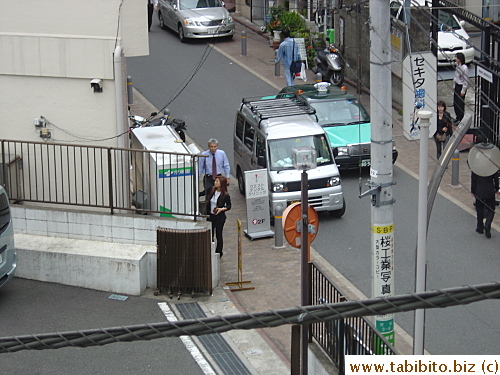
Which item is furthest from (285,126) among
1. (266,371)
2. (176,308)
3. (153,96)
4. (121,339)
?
(121,339)

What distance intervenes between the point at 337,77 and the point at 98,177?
12408 millimetres

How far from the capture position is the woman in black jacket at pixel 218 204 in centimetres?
1470

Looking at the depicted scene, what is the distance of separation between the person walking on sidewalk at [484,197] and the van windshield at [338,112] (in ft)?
14.2

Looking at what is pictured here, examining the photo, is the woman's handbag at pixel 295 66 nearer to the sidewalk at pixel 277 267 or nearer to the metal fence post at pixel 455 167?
the sidewalk at pixel 277 267

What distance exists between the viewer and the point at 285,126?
17609 millimetres

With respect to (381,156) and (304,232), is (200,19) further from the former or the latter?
(304,232)

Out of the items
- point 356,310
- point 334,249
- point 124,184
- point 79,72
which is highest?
point 356,310

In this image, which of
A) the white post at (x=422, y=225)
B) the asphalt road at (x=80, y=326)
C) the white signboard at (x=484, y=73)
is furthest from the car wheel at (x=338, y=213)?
the white post at (x=422, y=225)

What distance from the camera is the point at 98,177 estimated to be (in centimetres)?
1490

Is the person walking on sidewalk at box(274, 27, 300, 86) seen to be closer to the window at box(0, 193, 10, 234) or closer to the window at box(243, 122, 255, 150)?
the window at box(243, 122, 255, 150)

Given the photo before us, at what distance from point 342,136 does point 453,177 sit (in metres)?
2.55

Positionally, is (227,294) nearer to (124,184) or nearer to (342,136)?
(124,184)

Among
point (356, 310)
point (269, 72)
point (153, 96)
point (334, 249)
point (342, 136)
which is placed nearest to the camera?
point (356, 310)

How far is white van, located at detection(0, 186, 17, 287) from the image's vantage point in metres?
13.2
